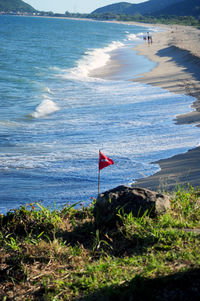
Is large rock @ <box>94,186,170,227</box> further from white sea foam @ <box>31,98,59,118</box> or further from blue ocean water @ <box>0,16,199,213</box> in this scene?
white sea foam @ <box>31,98,59,118</box>

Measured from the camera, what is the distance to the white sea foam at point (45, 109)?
13.7 m

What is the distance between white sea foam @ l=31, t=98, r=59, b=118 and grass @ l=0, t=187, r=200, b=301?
9500 mm

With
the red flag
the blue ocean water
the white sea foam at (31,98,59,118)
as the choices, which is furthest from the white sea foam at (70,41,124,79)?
the red flag

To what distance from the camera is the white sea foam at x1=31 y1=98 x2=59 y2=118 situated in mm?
13742

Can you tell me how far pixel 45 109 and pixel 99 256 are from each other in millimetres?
11361

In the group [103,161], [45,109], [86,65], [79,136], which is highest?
[86,65]

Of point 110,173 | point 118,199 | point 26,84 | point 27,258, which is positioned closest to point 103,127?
point 110,173

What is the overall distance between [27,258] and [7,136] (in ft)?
25.1

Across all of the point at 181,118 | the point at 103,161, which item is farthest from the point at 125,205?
the point at 181,118

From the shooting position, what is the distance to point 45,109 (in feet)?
47.5

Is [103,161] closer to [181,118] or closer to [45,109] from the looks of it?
[181,118]

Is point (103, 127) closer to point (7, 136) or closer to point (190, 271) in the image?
point (7, 136)

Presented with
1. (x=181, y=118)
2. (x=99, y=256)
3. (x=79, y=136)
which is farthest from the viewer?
(x=181, y=118)

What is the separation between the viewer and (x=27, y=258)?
11.7ft
